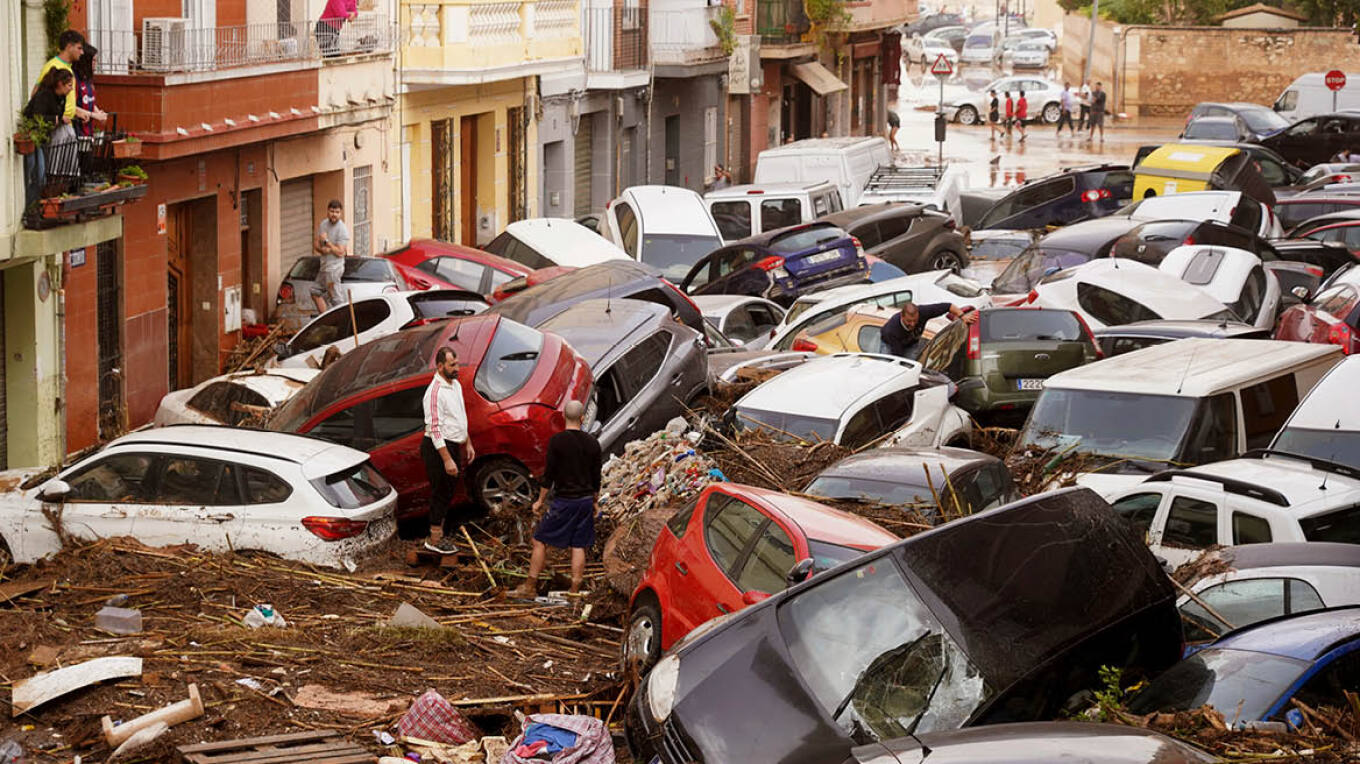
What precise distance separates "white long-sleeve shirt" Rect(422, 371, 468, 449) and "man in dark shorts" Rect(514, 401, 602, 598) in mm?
1454

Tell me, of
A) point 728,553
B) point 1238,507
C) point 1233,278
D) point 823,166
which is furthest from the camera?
point 823,166

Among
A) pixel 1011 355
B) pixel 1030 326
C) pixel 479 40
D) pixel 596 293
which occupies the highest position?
pixel 479 40

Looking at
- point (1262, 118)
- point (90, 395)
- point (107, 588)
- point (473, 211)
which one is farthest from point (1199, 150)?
point (107, 588)

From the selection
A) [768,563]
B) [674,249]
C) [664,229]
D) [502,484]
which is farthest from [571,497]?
[664,229]

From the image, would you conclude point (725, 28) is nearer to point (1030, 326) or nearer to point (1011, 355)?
point (1030, 326)

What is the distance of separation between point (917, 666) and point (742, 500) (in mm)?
2932

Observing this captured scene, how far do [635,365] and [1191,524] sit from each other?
574 cm

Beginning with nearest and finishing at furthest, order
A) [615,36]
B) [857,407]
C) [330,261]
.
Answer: [857,407] → [330,261] → [615,36]

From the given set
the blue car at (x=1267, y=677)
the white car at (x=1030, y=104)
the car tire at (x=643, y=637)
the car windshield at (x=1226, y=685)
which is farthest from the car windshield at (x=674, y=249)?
the white car at (x=1030, y=104)

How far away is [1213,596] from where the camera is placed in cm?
1094

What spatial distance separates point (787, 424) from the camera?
1600 centimetres

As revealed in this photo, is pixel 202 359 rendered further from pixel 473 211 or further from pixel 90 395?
pixel 473 211

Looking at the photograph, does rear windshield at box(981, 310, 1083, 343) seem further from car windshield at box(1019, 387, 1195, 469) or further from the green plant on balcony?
the green plant on balcony

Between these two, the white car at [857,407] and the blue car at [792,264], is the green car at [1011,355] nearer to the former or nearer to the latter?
the white car at [857,407]
